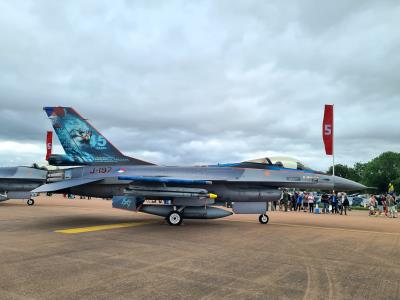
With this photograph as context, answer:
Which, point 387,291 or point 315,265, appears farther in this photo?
point 315,265

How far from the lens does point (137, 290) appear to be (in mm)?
4035

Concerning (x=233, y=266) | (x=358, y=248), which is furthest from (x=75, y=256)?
(x=358, y=248)

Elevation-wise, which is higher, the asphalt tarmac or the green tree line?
the green tree line

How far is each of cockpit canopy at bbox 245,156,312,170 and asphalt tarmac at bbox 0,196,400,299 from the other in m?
3.71

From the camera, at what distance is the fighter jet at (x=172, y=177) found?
424 inches

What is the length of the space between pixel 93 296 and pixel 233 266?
8.21 feet

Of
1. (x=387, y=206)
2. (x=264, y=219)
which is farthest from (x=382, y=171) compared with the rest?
(x=264, y=219)

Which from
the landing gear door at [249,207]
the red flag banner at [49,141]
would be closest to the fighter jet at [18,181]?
the red flag banner at [49,141]

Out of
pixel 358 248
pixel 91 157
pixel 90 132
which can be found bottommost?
pixel 358 248

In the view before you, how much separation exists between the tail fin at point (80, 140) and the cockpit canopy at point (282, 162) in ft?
17.3

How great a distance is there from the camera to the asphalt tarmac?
159 inches

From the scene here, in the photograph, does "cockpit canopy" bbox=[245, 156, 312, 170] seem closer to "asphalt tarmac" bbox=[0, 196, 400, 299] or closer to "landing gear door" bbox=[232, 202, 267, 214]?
"landing gear door" bbox=[232, 202, 267, 214]

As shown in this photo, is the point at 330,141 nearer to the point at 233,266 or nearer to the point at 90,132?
the point at 90,132

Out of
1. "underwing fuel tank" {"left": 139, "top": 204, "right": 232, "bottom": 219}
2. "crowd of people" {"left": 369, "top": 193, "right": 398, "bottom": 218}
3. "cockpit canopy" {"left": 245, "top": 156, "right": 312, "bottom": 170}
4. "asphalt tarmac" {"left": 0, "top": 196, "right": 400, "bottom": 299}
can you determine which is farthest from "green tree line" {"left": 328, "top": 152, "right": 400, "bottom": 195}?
"asphalt tarmac" {"left": 0, "top": 196, "right": 400, "bottom": 299}
